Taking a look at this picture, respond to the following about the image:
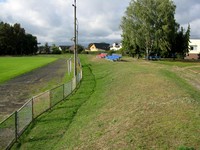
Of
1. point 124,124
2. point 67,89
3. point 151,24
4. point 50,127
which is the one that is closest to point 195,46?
point 151,24

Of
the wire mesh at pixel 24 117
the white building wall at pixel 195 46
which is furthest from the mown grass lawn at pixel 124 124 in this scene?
the white building wall at pixel 195 46

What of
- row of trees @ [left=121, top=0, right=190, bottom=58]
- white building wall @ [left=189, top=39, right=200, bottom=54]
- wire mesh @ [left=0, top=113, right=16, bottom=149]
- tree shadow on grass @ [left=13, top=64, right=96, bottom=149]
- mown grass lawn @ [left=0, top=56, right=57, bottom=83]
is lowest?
mown grass lawn @ [left=0, top=56, right=57, bottom=83]

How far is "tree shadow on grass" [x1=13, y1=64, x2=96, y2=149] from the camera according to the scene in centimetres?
1364

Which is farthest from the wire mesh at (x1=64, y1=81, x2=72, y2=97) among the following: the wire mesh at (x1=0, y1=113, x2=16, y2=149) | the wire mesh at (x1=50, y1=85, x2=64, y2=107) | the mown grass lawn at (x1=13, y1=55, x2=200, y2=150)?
the wire mesh at (x1=0, y1=113, x2=16, y2=149)

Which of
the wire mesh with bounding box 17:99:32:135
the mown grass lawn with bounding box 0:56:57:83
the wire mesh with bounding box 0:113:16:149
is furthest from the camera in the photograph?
the mown grass lawn with bounding box 0:56:57:83

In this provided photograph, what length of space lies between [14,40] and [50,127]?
455ft

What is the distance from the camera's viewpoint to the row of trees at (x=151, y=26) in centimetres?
6938

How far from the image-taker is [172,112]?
48.1ft

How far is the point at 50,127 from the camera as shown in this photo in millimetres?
15992

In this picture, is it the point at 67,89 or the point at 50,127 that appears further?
the point at 67,89

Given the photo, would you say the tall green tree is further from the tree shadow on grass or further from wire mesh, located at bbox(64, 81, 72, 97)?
the tree shadow on grass

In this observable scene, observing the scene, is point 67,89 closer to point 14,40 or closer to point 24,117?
point 24,117

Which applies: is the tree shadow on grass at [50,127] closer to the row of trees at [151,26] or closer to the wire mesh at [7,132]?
the wire mesh at [7,132]

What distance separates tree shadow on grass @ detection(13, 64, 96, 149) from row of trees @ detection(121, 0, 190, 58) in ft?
162
